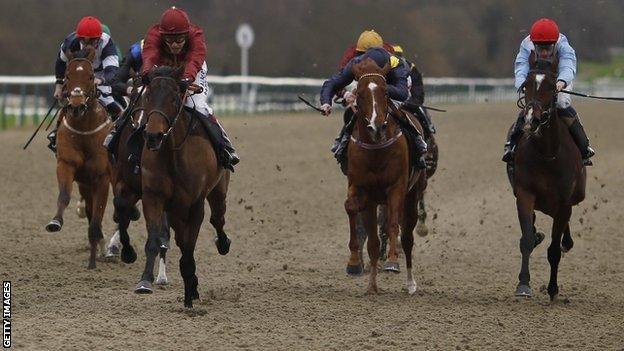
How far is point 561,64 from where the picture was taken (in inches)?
407

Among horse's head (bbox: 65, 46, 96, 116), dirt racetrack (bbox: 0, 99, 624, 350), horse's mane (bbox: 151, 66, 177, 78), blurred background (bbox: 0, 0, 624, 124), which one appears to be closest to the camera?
dirt racetrack (bbox: 0, 99, 624, 350)

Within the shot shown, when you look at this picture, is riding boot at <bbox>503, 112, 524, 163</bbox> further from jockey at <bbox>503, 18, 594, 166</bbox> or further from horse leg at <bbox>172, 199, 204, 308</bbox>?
horse leg at <bbox>172, 199, 204, 308</bbox>

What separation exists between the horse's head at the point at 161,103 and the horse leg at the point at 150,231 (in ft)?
1.67

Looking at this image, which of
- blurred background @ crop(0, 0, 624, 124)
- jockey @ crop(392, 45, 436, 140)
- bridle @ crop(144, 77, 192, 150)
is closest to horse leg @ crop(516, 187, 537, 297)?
jockey @ crop(392, 45, 436, 140)

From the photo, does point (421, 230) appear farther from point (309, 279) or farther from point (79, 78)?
point (79, 78)

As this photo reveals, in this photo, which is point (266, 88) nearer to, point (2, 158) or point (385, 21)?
point (385, 21)

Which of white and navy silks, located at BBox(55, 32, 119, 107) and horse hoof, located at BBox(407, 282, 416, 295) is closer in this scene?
horse hoof, located at BBox(407, 282, 416, 295)

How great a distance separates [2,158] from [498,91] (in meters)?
41.3

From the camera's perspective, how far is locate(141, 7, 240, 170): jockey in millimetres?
9641

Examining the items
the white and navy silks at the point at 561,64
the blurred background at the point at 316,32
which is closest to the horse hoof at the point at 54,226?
the white and navy silks at the point at 561,64

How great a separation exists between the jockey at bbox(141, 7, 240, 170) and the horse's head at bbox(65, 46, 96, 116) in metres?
1.94

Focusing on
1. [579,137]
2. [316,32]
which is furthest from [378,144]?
[316,32]

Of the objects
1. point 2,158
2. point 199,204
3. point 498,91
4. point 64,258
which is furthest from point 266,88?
point 199,204

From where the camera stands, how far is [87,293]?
399 inches
